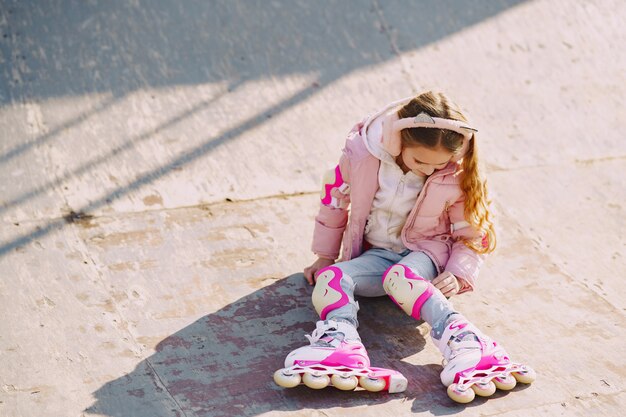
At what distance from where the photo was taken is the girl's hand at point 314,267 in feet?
12.6

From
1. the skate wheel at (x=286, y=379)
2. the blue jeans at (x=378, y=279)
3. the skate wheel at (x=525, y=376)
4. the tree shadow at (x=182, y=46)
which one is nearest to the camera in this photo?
the skate wheel at (x=286, y=379)

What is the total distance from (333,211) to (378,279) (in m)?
0.32

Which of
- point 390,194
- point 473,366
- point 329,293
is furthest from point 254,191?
point 473,366

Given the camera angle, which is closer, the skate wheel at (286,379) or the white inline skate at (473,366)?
the skate wheel at (286,379)

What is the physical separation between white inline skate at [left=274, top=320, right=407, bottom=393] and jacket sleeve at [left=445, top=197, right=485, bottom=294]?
0.54 metres

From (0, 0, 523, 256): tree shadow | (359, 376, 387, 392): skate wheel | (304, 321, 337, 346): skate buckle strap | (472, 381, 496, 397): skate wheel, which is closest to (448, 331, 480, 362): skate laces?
(472, 381, 496, 397): skate wheel

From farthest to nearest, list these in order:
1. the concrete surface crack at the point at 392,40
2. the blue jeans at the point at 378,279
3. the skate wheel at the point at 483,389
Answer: the concrete surface crack at the point at 392,40, the blue jeans at the point at 378,279, the skate wheel at the point at 483,389

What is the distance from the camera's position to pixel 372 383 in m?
3.20

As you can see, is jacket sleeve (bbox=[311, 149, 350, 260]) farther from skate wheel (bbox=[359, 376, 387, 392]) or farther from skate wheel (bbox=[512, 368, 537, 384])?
skate wheel (bbox=[512, 368, 537, 384])

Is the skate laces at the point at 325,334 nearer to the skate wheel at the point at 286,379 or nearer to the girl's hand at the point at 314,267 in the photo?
the skate wheel at the point at 286,379

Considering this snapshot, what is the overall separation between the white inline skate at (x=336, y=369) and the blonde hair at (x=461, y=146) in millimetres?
675

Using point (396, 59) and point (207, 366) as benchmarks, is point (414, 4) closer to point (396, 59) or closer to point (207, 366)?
point (396, 59)

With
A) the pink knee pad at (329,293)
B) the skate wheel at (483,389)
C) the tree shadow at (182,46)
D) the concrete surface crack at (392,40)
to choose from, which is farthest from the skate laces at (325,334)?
the concrete surface crack at (392,40)

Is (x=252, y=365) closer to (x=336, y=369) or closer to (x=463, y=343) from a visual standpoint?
(x=336, y=369)
